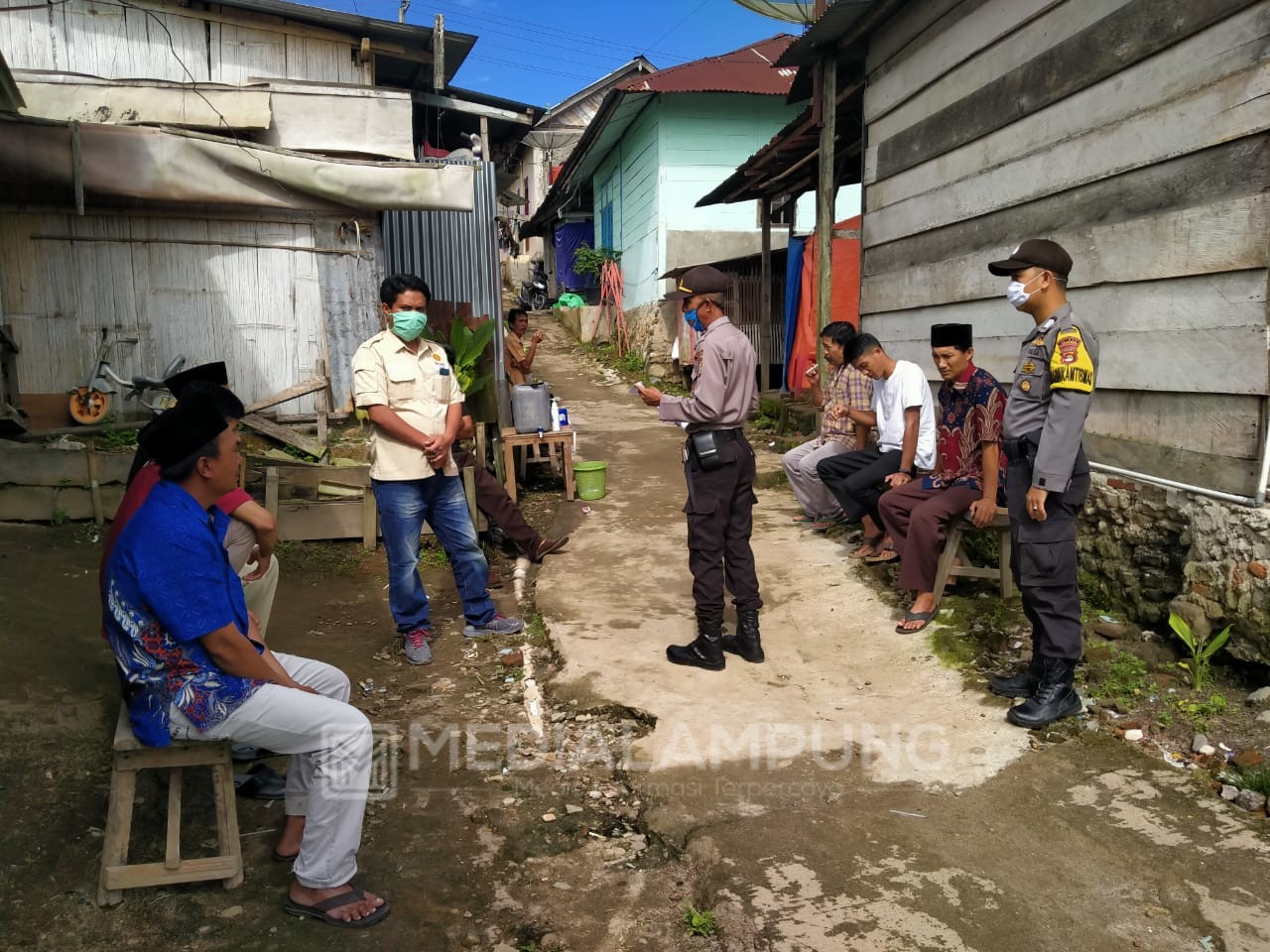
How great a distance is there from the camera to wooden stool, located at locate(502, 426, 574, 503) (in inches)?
297

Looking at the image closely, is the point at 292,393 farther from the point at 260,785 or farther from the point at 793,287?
the point at 793,287

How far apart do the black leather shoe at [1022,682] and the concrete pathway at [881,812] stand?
0.07 metres

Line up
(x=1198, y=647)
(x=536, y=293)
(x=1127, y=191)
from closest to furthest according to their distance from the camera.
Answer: (x=1198, y=647) → (x=1127, y=191) → (x=536, y=293)

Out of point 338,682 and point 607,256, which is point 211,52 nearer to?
point 338,682

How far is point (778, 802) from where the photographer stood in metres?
3.13

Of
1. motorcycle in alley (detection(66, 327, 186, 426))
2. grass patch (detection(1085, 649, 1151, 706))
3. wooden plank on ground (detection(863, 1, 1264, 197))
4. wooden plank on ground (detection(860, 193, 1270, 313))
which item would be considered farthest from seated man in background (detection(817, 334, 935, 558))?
motorcycle in alley (detection(66, 327, 186, 426))

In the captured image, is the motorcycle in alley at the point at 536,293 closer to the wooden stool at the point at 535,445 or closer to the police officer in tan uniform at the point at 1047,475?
the wooden stool at the point at 535,445

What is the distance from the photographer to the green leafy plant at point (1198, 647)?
367 cm

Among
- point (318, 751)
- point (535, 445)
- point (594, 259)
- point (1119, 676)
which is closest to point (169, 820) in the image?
point (318, 751)

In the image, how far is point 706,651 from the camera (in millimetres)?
4242

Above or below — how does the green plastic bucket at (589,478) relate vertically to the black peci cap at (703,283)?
below

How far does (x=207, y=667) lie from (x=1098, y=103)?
4.56 m

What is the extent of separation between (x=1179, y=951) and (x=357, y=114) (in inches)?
332

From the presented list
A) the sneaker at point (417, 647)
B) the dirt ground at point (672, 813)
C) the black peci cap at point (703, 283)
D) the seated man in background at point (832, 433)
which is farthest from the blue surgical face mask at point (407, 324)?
the seated man in background at point (832, 433)
